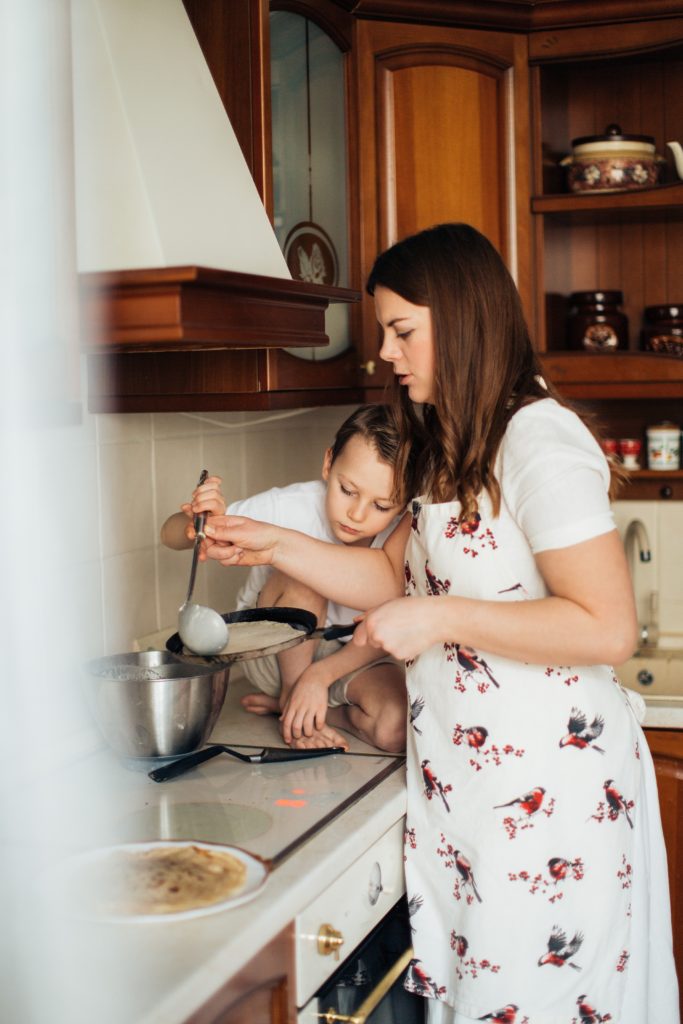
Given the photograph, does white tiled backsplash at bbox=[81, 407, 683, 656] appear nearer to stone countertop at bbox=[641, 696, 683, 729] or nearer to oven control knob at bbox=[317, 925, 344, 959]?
oven control knob at bbox=[317, 925, 344, 959]

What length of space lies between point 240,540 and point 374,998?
0.60 metres

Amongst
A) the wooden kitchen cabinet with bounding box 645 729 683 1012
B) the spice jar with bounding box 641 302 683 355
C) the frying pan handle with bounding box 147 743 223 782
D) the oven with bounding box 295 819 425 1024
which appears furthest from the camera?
the spice jar with bounding box 641 302 683 355

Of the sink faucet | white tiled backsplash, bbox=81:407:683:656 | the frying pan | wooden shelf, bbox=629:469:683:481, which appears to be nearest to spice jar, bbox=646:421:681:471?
wooden shelf, bbox=629:469:683:481

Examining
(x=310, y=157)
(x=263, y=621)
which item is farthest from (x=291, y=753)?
(x=310, y=157)

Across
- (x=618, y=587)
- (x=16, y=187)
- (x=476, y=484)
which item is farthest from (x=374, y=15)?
(x=16, y=187)

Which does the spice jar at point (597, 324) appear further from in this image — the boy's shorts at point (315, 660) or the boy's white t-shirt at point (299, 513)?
the boy's shorts at point (315, 660)

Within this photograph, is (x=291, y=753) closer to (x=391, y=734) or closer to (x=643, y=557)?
(x=391, y=734)

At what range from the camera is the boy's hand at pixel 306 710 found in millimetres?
1601

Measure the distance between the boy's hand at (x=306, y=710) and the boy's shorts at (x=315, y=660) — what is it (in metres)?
0.08

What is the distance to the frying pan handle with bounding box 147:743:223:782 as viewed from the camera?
1.41 m

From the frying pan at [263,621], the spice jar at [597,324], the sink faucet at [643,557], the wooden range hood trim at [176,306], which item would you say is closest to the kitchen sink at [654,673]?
the sink faucet at [643,557]

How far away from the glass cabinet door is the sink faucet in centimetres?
80

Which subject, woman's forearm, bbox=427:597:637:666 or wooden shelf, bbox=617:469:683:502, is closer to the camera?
woman's forearm, bbox=427:597:637:666

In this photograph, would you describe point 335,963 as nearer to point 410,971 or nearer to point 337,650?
point 410,971
